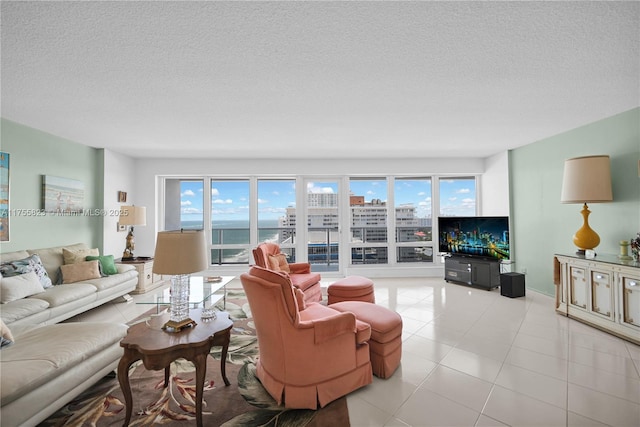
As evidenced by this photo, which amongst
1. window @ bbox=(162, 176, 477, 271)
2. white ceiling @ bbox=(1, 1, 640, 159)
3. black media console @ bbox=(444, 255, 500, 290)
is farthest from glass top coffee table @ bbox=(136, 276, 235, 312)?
black media console @ bbox=(444, 255, 500, 290)

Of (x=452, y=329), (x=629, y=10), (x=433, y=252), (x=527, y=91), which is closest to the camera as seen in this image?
(x=629, y=10)

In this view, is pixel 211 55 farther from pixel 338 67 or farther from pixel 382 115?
pixel 382 115

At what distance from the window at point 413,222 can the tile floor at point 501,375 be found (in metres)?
2.39

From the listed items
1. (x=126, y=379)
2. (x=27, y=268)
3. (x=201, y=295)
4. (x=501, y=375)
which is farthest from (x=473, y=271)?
(x=27, y=268)

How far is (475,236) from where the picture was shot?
17.0 feet

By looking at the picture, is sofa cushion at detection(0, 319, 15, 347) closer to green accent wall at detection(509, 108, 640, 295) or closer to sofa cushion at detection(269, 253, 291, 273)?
sofa cushion at detection(269, 253, 291, 273)

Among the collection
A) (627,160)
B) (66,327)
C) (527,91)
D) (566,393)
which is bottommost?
(566,393)

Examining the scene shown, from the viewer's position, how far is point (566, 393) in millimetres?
2062

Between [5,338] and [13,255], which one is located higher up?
[13,255]

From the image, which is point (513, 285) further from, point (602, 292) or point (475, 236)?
point (602, 292)

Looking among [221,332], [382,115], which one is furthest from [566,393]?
[382,115]

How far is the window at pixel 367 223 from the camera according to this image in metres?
6.17

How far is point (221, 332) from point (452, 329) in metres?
2.60

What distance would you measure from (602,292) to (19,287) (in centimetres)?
635
